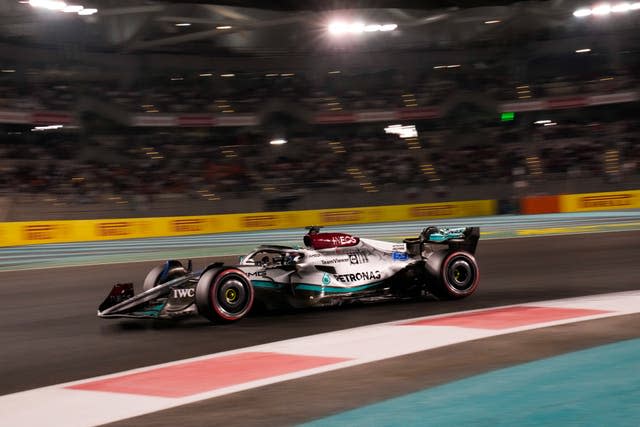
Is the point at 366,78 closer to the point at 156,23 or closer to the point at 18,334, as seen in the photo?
the point at 156,23

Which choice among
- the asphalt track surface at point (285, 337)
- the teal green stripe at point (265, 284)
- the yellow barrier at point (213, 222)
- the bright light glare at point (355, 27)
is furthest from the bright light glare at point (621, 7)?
the teal green stripe at point (265, 284)

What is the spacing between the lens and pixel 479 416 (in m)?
3.63

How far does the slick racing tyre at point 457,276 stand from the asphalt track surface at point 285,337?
0.12m

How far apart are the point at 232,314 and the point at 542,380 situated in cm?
335

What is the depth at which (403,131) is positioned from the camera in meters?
40.4

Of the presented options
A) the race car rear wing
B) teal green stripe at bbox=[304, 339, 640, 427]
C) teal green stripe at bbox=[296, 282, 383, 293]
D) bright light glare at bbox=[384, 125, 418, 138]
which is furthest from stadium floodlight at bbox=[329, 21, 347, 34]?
teal green stripe at bbox=[304, 339, 640, 427]

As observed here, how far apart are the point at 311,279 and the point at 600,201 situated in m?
24.8

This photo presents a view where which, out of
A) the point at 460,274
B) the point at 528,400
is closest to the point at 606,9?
the point at 460,274

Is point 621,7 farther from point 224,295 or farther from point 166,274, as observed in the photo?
point 224,295

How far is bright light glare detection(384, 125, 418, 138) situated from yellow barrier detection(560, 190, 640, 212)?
1135 cm

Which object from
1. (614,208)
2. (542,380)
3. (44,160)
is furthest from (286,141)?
(542,380)

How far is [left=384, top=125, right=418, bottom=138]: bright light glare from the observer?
39938 mm

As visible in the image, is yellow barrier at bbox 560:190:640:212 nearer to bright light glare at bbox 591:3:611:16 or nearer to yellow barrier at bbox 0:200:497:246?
yellow barrier at bbox 0:200:497:246

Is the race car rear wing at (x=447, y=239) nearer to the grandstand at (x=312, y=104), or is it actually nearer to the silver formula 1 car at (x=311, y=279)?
the silver formula 1 car at (x=311, y=279)
